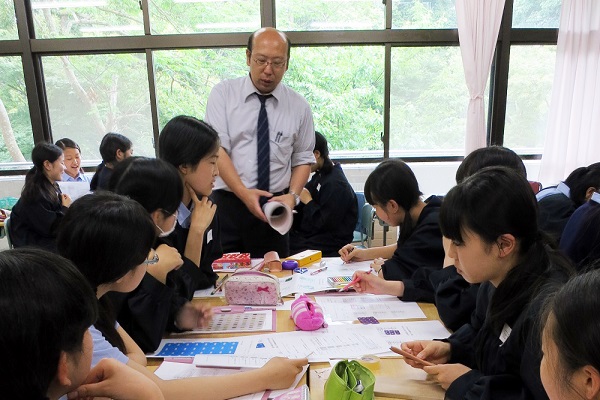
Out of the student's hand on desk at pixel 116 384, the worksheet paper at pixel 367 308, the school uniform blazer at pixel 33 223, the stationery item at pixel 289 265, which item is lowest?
the school uniform blazer at pixel 33 223

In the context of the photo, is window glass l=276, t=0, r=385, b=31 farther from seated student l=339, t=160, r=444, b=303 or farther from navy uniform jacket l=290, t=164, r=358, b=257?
seated student l=339, t=160, r=444, b=303

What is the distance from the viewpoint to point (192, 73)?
13.9ft

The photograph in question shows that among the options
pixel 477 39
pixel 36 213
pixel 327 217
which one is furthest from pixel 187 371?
pixel 477 39

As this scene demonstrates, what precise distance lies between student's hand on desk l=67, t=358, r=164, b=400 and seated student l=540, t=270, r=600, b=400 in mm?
755

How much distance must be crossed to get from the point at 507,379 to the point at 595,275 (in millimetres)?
427

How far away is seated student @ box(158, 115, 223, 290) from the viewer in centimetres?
173

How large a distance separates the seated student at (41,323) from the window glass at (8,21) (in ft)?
15.0

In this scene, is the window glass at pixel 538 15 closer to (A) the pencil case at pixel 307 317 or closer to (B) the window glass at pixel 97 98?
(B) the window glass at pixel 97 98

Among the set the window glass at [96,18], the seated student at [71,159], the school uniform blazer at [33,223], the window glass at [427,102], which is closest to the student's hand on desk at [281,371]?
the school uniform blazer at [33,223]

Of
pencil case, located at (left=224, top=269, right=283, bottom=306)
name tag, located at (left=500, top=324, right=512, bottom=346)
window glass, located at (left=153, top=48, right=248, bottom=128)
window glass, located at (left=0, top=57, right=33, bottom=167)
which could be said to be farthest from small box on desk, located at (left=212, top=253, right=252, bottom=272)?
window glass, located at (left=0, top=57, right=33, bottom=167)

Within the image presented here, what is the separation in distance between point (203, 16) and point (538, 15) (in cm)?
328

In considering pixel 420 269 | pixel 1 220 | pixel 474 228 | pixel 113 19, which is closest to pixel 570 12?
pixel 420 269

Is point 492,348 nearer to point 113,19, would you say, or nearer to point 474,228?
point 474,228

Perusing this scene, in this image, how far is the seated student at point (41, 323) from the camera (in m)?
0.60
